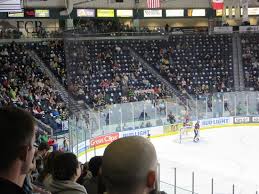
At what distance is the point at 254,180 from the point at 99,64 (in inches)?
521

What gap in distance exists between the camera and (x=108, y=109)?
18672 mm

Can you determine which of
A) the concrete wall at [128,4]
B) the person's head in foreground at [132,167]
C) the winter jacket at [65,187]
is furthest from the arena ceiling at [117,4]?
the person's head in foreground at [132,167]

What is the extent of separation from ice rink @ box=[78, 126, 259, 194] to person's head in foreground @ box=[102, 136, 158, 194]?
354 inches

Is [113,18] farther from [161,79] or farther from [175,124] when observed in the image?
[175,124]

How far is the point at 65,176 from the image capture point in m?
2.76

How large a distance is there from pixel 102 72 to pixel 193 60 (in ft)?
21.2

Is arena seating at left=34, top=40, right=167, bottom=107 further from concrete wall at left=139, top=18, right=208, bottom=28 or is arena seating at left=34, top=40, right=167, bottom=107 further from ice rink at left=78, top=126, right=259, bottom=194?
concrete wall at left=139, top=18, right=208, bottom=28

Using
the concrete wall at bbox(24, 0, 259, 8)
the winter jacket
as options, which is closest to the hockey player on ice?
the concrete wall at bbox(24, 0, 259, 8)

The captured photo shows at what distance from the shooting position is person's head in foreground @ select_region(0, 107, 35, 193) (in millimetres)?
1889

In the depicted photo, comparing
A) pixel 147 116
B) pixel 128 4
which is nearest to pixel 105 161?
pixel 147 116

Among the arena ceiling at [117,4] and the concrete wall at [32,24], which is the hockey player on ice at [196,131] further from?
the concrete wall at [32,24]

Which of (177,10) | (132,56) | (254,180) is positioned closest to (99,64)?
(132,56)

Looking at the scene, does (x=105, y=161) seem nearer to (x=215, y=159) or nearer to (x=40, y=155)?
(x=40, y=155)

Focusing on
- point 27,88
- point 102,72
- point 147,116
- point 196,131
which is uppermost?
point 102,72
